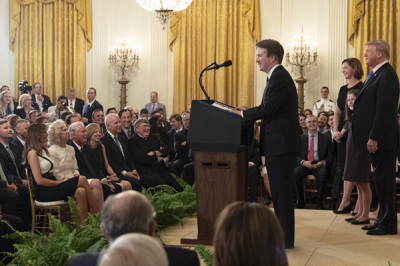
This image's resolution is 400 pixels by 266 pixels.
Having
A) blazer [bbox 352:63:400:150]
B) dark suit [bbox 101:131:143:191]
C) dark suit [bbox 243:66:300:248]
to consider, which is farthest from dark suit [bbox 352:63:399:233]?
dark suit [bbox 101:131:143:191]

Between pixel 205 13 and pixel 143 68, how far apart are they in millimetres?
1979

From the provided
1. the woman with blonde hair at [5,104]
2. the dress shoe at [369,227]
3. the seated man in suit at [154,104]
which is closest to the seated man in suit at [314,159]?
the dress shoe at [369,227]

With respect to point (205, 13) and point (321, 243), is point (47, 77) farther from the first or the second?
point (321, 243)

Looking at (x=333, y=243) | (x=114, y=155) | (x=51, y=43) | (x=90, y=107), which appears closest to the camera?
(x=333, y=243)

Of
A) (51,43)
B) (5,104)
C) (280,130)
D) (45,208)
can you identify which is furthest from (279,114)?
(51,43)

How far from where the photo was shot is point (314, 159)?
877cm

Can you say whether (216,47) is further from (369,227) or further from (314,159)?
(369,227)

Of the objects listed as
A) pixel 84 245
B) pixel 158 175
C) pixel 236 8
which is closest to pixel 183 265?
pixel 84 245

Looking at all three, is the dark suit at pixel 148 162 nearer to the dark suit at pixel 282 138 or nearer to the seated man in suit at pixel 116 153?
the seated man in suit at pixel 116 153

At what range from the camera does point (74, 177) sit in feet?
19.8

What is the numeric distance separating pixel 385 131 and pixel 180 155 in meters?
4.37

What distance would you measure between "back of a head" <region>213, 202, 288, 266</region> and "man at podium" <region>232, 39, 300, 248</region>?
2.88m

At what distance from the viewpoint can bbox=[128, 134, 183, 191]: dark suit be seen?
26.7 ft

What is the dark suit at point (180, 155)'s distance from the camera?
9.05 metres
